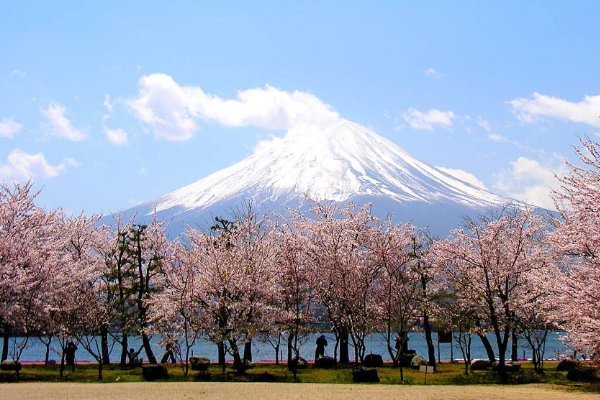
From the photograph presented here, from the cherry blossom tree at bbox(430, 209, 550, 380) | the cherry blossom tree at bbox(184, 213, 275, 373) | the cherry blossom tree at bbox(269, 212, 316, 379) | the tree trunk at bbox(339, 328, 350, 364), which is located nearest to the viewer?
the cherry blossom tree at bbox(430, 209, 550, 380)

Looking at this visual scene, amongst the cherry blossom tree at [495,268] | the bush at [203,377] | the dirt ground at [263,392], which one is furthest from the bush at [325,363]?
the dirt ground at [263,392]

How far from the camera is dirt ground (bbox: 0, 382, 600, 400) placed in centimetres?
1970

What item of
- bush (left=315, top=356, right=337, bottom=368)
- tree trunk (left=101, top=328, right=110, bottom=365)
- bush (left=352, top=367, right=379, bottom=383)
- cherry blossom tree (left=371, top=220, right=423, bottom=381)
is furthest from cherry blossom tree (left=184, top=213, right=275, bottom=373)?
tree trunk (left=101, top=328, right=110, bottom=365)

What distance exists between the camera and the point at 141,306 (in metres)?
37.1

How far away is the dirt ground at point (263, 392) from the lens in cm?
1970

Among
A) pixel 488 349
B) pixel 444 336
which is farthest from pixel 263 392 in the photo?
pixel 444 336

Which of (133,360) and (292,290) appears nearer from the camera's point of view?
(292,290)

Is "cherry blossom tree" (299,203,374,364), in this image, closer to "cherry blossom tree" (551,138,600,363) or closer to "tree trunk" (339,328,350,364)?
"tree trunk" (339,328,350,364)

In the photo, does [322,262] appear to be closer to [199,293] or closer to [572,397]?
[199,293]

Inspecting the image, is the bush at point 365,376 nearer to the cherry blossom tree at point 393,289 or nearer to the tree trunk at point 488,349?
the cherry blossom tree at point 393,289

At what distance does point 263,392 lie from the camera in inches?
842

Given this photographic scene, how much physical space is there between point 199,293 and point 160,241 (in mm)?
12439

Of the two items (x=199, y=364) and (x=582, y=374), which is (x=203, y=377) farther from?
→ (x=582, y=374)

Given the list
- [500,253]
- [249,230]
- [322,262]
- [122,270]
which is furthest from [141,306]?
[500,253]
